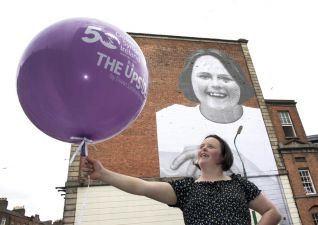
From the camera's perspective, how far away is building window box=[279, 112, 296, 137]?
59.4ft

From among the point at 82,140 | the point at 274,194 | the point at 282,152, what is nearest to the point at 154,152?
the point at 274,194

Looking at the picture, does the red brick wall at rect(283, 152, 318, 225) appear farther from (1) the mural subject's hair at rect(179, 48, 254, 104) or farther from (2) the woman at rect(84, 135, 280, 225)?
(2) the woman at rect(84, 135, 280, 225)

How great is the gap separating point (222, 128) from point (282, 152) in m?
4.01

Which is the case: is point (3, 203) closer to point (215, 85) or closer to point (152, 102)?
point (152, 102)

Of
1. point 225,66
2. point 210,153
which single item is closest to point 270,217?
point 210,153

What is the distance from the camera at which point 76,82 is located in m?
2.22

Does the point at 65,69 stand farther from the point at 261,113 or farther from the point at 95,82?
the point at 261,113

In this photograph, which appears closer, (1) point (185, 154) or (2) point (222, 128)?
(1) point (185, 154)

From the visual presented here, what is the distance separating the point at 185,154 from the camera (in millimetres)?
14367

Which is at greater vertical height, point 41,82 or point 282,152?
point 282,152

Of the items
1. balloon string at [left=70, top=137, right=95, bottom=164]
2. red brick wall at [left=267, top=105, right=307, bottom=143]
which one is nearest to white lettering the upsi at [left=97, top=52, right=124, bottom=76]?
balloon string at [left=70, top=137, right=95, bottom=164]

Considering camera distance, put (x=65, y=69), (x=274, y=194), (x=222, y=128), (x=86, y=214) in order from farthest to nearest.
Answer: (x=222, y=128) → (x=274, y=194) → (x=86, y=214) → (x=65, y=69)

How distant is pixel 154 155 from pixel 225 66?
26.9 ft

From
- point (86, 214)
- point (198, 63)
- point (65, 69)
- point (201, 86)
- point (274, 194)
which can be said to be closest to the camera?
point (65, 69)
